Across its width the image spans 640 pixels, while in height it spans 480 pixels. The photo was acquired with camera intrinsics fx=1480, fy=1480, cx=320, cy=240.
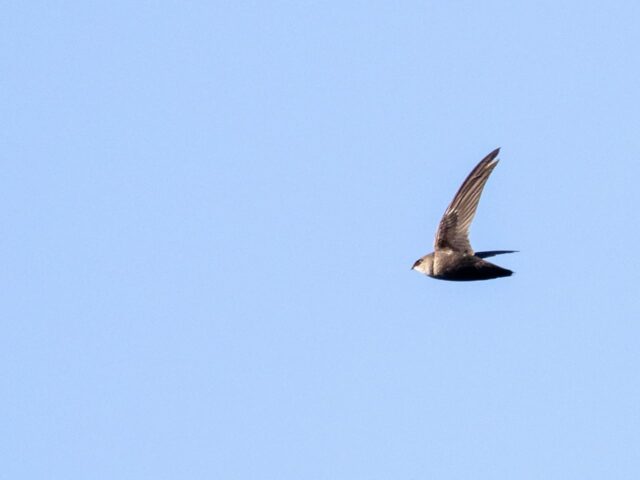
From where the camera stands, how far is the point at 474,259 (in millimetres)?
25219

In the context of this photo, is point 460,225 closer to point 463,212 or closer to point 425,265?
point 463,212

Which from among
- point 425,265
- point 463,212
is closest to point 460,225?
point 463,212

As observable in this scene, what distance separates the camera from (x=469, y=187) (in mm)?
25547

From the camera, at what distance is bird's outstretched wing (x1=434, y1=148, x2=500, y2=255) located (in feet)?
83.7

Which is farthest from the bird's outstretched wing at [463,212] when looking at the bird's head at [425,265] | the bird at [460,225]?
the bird's head at [425,265]

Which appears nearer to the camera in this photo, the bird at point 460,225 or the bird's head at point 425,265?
Result: the bird at point 460,225

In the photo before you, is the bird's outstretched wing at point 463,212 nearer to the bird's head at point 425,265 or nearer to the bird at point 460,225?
the bird at point 460,225

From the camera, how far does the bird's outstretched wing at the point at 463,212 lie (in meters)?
25.5

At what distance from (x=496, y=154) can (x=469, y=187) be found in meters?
0.81

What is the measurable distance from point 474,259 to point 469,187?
4.21ft

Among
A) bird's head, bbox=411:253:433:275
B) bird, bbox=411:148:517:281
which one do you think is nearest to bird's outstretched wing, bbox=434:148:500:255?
bird, bbox=411:148:517:281

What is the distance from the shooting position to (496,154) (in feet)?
84.6

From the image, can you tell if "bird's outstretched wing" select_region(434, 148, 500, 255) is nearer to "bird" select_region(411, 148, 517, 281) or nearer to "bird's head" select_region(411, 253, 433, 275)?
"bird" select_region(411, 148, 517, 281)

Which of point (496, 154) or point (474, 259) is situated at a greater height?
point (496, 154)
